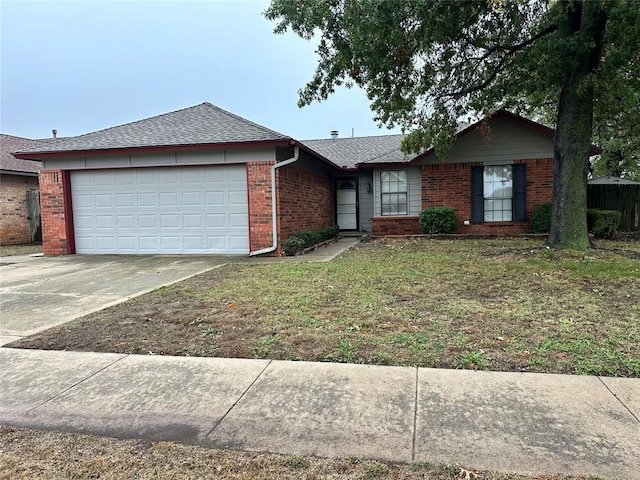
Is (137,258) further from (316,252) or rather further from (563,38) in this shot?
(563,38)

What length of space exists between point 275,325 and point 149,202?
8.35m

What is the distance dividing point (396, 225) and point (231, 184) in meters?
6.37

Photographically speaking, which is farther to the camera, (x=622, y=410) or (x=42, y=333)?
(x=42, y=333)

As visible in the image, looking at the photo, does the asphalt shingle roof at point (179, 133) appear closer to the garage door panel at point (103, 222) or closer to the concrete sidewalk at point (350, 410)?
the garage door panel at point (103, 222)

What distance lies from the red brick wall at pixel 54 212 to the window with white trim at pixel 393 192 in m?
10.1

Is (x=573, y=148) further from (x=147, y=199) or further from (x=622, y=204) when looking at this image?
(x=147, y=199)

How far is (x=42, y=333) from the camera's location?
466 cm

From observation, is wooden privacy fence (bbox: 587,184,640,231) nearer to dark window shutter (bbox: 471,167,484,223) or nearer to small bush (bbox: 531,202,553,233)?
small bush (bbox: 531,202,553,233)

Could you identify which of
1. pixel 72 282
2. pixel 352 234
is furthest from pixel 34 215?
pixel 352 234

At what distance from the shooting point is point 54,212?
39.0ft

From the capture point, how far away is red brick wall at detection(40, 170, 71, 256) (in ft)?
38.6

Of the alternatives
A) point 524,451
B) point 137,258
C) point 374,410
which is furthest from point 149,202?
point 524,451

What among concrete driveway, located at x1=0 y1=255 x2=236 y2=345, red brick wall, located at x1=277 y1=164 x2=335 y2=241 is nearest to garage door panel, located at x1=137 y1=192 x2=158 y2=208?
concrete driveway, located at x1=0 y1=255 x2=236 y2=345

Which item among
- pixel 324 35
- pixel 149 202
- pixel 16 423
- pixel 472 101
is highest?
pixel 324 35
